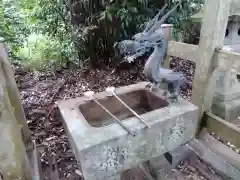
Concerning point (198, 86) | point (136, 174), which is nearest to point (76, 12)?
point (198, 86)

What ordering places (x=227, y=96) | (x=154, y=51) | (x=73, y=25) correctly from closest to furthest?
(x=154, y=51), (x=227, y=96), (x=73, y=25)

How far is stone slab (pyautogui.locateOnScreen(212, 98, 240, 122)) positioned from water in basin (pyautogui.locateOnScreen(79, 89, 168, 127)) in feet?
2.45

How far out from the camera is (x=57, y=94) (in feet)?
10.2

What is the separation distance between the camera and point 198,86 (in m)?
1.74

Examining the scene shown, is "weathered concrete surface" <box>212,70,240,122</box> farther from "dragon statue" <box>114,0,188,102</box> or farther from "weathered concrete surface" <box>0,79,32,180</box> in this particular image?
"weathered concrete surface" <box>0,79,32,180</box>

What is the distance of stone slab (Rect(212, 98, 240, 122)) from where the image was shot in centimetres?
196

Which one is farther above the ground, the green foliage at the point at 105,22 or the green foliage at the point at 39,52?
the green foliage at the point at 105,22

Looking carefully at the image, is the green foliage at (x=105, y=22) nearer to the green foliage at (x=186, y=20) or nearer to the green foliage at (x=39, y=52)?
the green foliage at (x=186, y=20)

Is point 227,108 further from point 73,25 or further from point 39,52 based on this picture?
point 39,52

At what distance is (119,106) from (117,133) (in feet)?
1.53

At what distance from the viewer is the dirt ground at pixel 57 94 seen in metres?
1.95

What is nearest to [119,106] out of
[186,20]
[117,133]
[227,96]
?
[117,133]

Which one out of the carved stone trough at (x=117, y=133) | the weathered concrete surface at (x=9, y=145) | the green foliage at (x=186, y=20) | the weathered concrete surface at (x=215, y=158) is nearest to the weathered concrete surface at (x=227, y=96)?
the weathered concrete surface at (x=215, y=158)

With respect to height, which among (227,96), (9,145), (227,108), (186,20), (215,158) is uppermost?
(186,20)
